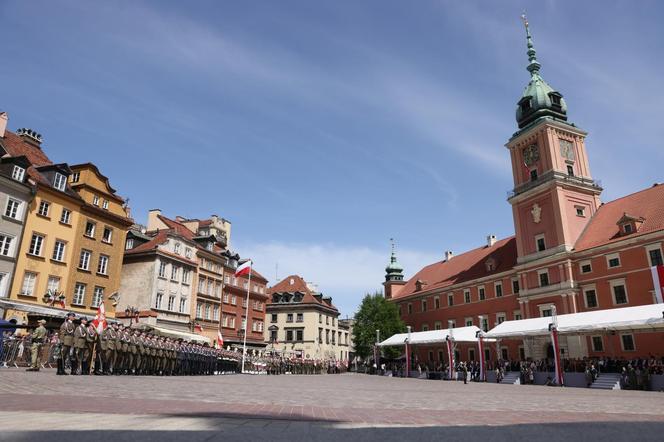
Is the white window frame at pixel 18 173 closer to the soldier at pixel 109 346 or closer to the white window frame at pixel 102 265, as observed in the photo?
the white window frame at pixel 102 265

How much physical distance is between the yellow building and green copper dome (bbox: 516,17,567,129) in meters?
41.7

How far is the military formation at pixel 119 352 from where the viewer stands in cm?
1578

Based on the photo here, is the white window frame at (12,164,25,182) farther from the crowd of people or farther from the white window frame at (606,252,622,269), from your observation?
the white window frame at (606,252,622,269)

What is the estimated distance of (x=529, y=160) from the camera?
156 feet

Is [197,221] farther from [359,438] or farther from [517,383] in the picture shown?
[359,438]

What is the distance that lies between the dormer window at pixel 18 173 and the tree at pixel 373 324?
4277cm

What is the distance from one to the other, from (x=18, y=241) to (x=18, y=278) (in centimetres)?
224

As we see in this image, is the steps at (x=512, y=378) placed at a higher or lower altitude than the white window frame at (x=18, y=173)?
lower

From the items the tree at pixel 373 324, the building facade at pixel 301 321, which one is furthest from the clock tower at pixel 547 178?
the building facade at pixel 301 321

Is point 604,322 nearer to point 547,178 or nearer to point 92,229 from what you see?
point 547,178

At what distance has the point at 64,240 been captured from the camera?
3062 cm

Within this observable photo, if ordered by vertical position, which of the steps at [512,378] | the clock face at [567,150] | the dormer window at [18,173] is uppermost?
the clock face at [567,150]

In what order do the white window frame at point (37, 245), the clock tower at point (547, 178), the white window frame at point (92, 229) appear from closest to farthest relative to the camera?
the white window frame at point (37, 245) < the white window frame at point (92, 229) < the clock tower at point (547, 178)

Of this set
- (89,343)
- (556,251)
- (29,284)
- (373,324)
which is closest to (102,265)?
(29,284)
